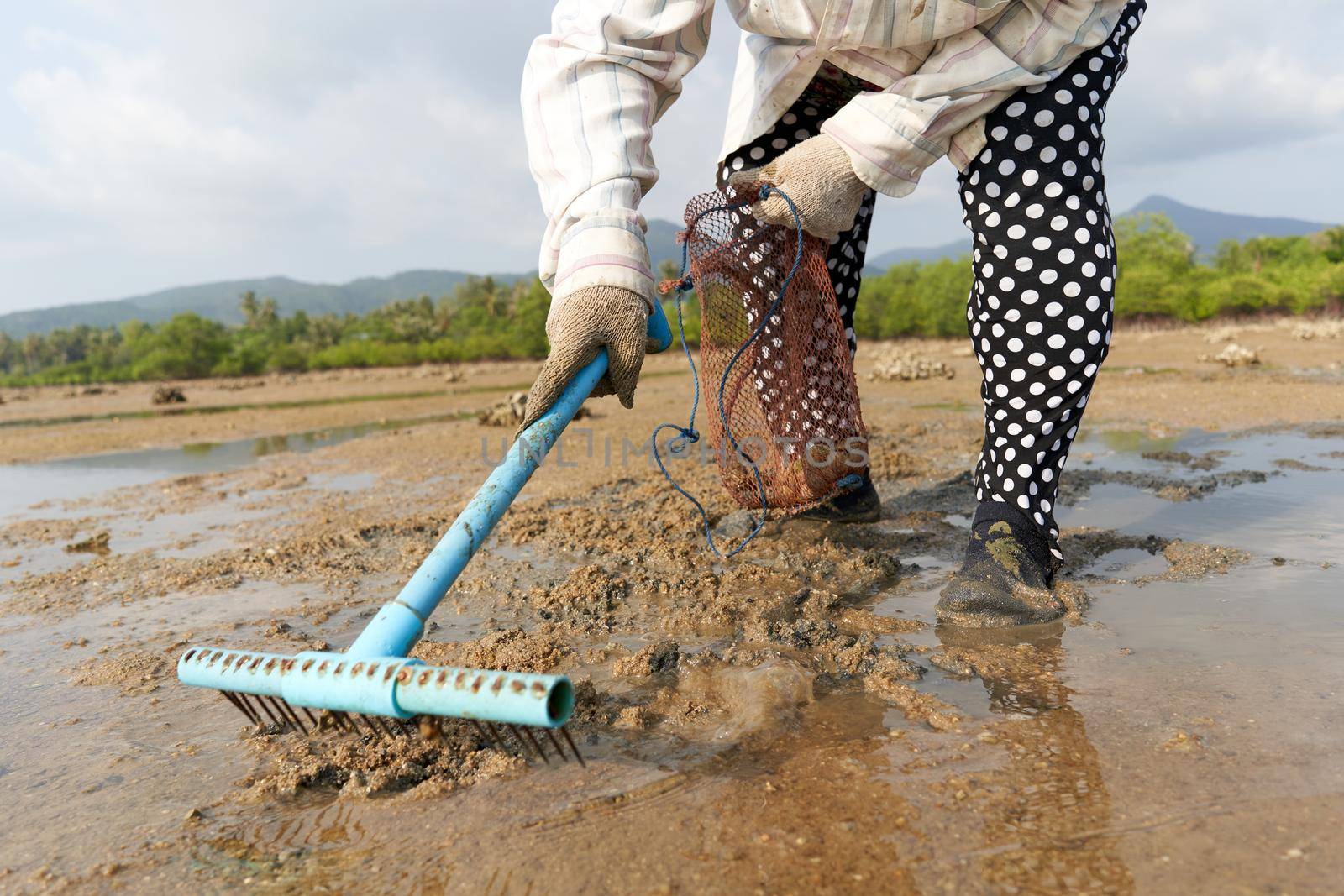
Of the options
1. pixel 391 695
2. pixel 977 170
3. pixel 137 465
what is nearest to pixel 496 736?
pixel 391 695

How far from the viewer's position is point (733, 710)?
1449mm

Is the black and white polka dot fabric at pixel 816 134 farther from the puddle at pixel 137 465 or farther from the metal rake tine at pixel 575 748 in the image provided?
the puddle at pixel 137 465

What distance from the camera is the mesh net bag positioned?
240 cm

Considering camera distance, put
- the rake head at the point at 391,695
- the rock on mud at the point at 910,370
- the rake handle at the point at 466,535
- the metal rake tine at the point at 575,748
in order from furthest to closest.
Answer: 1. the rock on mud at the point at 910,370
2. the rake handle at the point at 466,535
3. the metal rake tine at the point at 575,748
4. the rake head at the point at 391,695

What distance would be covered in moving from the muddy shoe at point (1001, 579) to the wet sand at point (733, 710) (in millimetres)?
71

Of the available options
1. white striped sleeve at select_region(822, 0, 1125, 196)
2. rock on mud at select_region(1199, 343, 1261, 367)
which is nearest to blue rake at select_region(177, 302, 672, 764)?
white striped sleeve at select_region(822, 0, 1125, 196)

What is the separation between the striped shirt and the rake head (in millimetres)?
873

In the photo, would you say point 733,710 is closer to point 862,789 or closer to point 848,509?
point 862,789

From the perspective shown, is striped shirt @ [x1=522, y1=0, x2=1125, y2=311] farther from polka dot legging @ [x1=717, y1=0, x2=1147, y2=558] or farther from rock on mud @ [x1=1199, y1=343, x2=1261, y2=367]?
rock on mud @ [x1=1199, y1=343, x2=1261, y2=367]

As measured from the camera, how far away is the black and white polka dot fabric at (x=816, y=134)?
7.80 feet

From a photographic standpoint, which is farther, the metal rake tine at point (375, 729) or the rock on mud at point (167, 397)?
the rock on mud at point (167, 397)

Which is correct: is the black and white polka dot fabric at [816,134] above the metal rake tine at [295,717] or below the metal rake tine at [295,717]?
above

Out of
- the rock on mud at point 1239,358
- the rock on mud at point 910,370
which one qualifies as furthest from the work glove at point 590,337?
the rock on mud at point 1239,358

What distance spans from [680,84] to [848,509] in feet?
4.39
